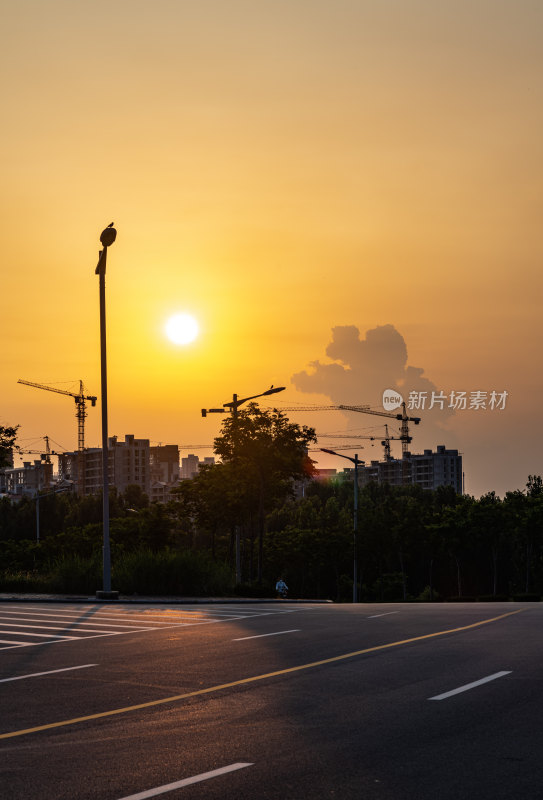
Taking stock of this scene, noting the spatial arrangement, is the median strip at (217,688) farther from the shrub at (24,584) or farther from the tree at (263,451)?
the tree at (263,451)

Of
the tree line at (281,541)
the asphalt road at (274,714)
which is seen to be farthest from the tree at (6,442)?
the asphalt road at (274,714)

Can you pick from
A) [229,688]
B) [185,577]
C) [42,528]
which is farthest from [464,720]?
[42,528]

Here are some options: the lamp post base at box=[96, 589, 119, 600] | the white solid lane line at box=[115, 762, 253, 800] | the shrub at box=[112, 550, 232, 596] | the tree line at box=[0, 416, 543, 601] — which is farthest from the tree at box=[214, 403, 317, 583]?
the white solid lane line at box=[115, 762, 253, 800]

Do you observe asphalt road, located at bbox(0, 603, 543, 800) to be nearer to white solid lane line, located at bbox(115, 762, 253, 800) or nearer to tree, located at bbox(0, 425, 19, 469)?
white solid lane line, located at bbox(115, 762, 253, 800)

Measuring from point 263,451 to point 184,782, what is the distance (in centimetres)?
4254

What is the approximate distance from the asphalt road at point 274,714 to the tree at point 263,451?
31160 mm

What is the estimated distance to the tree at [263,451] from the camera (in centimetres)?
4972

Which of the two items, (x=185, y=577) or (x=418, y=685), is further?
(x=185, y=577)

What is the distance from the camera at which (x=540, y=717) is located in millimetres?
9516

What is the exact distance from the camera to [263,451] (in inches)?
1954

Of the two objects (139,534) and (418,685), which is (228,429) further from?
(418,685)

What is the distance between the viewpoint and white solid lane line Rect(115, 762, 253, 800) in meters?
6.74

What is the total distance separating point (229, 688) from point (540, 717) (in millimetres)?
3750

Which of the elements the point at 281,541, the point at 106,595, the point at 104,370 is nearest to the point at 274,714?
the point at 106,595
